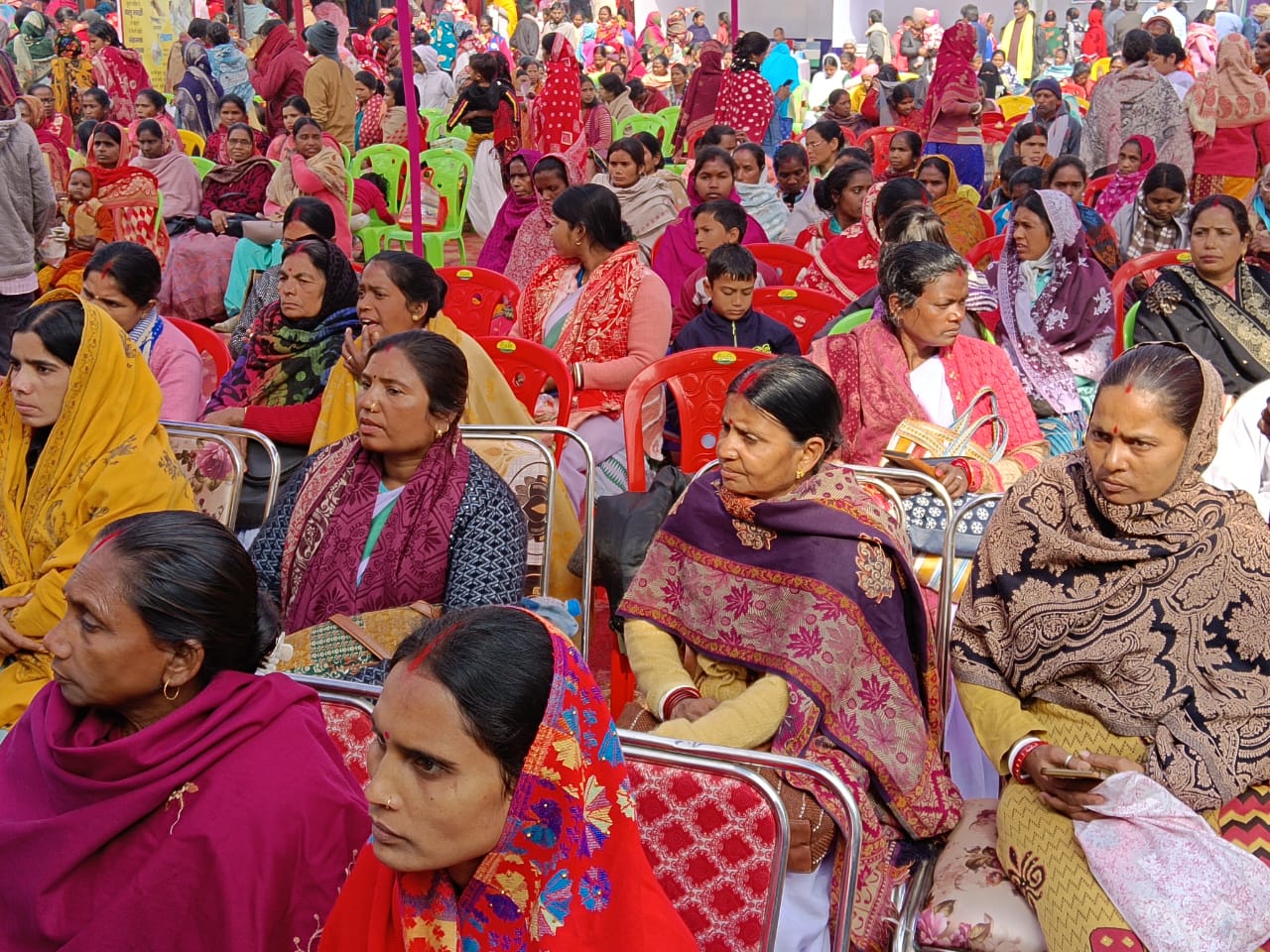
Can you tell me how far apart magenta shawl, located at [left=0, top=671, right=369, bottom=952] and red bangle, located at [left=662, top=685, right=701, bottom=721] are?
2.42 feet

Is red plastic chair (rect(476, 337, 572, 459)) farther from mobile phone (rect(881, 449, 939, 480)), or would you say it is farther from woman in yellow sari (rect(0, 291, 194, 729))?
woman in yellow sari (rect(0, 291, 194, 729))

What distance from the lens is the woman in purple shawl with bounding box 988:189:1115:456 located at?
4.79 meters

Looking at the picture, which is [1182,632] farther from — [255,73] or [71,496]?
[255,73]

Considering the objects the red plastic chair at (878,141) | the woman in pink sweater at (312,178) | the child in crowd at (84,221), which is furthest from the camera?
the red plastic chair at (878,141)

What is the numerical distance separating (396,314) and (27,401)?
119 cm

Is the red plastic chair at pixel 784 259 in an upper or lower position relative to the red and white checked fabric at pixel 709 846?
lower

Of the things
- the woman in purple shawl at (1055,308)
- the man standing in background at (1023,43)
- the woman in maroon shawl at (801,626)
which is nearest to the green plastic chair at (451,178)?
the woman in purple shawl at (1055,308)

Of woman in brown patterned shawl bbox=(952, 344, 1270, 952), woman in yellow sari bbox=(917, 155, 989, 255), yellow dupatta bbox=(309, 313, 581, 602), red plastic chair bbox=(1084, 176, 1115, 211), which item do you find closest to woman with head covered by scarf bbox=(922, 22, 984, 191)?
red plastic chair bbox=(1084, 176, 1115, 211)

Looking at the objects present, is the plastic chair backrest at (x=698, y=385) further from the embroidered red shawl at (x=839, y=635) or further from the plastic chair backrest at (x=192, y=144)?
the plastic chair backrest at (x=192, y=144)

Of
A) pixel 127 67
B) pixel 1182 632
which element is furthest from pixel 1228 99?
pixel 127 67

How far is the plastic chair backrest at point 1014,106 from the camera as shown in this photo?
15702 millimetres

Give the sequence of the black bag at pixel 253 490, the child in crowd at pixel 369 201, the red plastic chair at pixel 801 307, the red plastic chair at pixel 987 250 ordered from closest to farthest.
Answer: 1. the black bag at pixel 253 490
2. the red plastic chair at pixel 801 307
3. the red plastic chair at pixel 987 250
4. the child in crowd at pixel 369 201

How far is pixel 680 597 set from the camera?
101 inches

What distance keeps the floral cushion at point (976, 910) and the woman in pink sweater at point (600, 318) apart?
2.01 meters
